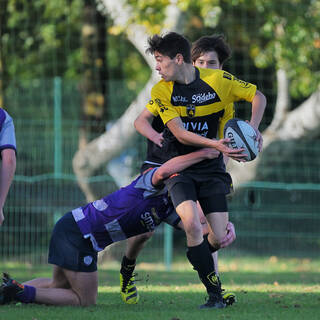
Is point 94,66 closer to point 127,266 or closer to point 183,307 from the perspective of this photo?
point 127,266

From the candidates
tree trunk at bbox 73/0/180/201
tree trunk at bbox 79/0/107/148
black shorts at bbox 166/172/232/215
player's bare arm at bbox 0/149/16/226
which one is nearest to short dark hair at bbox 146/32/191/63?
black shorts at bbox 166/172/232/215

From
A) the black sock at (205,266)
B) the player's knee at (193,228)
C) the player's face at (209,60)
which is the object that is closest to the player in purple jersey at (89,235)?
the player's knee at (193,228)

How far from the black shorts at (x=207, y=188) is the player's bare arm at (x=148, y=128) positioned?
1.55ft

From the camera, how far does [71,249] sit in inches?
242

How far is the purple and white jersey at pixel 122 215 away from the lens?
6191 millimetres

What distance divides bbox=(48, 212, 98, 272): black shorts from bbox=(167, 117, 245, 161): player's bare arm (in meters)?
1.10

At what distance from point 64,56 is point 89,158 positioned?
10.7m

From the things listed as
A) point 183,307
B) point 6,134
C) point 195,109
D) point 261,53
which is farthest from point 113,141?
point 6,134

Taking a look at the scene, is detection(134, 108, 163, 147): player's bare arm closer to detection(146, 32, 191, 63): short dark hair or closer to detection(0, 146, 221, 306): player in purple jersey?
detection(0, 146, 221, 306): player in purple jersey

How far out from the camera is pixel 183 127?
651cm

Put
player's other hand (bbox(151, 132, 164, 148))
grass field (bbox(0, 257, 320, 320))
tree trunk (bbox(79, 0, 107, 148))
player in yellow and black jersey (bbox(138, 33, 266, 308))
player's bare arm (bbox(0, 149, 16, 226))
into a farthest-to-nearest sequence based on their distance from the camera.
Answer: tree trunk (bbox(79, 0, 107, 148))
player's other hand (bbox(151, 132, 164, 148))
player in yellow and black jersey (bbox(138, 33, 266, 308))
player's bare arm (bbox(0, 149, 16, 226))
grass field (bbox(0, 257, 320, 320))

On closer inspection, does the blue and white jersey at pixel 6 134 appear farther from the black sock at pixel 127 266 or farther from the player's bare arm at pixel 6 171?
the black sock at pixel 127 266

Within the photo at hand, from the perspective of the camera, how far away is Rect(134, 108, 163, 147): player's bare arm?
680 centimetres

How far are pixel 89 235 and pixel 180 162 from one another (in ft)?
3.16
